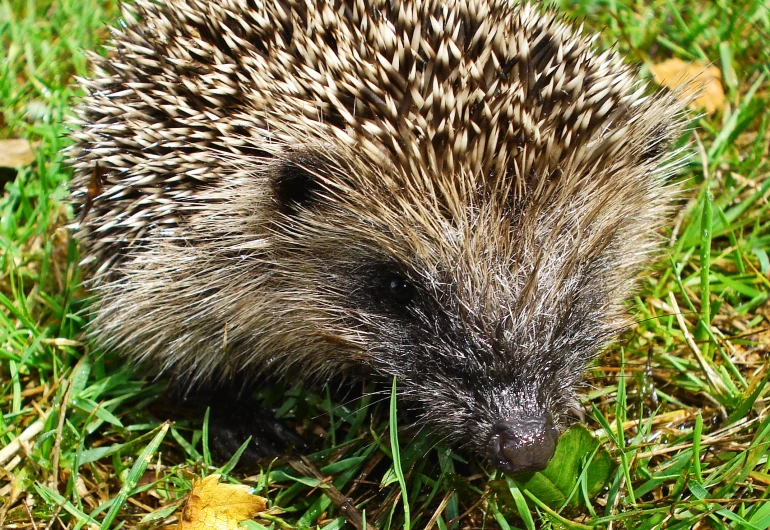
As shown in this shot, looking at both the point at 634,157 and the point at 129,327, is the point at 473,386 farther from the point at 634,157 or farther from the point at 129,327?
the point at 129,327

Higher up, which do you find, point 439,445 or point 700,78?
point 700,78

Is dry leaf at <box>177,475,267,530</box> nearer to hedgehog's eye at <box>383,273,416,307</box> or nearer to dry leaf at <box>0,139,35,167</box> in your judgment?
hedgehog's eye at <box>383,273,416,307</box>

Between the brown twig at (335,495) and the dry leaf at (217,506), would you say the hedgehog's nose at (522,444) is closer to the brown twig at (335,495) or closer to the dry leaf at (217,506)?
the brown twig at (335,495)

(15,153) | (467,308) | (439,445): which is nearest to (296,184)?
(467,308)

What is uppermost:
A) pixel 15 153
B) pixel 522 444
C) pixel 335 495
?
pixel 15 153

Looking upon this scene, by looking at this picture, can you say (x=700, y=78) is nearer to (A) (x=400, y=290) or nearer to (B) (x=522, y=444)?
(A) (x=400, y=290)

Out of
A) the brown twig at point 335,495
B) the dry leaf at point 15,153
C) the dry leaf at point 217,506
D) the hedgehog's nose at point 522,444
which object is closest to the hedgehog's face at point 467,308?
the hedgehog's nose at point 522,444

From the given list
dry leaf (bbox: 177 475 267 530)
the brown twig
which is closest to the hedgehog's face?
the brown twig
